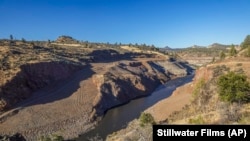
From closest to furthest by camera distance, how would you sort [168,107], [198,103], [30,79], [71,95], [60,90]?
[198,103]
[168,107]
[30,79]
[71,95]
[60,90]

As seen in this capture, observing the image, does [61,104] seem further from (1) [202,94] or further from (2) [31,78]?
(1) [202,94]

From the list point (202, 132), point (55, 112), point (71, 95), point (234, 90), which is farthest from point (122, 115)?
point (202, 132)

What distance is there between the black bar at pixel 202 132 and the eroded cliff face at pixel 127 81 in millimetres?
51216

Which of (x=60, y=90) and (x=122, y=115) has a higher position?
(x=60, y=90)

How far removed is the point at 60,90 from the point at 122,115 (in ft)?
48.3

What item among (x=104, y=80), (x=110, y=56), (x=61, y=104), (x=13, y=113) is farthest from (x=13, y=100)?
(x=110, y=56)

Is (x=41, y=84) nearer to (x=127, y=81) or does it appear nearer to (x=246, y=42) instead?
(x=127, y=81)

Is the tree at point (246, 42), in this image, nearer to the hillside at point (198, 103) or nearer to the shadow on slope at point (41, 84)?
A: the hillside at point (198, 103)

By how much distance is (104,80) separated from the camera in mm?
78625

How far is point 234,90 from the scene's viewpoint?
33.6 meters

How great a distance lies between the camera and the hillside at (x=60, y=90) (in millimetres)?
53281

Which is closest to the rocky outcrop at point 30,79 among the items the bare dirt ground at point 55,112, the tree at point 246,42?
the bare dirt ground at point 55,112

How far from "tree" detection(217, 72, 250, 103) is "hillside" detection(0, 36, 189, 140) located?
25314mm

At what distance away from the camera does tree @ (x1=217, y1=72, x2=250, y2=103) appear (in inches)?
1272
